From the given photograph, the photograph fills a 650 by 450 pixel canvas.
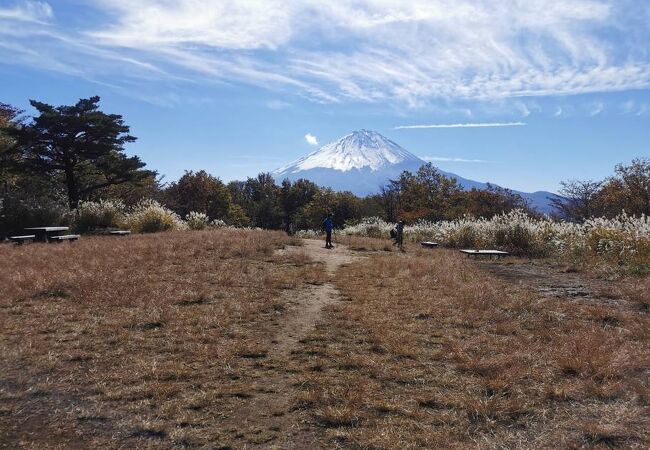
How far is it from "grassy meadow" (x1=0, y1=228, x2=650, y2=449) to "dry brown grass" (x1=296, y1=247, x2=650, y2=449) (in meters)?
0.02

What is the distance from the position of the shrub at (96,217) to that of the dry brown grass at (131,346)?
8.33 metres

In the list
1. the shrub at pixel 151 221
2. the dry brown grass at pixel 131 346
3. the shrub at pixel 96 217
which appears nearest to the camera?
the dry brown grass at pixel 131 346

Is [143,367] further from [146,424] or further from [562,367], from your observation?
[562,367]

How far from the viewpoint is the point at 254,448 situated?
3.65m

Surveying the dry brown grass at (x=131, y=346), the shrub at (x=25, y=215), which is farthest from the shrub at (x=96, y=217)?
the dry brown grass at (x=131, y=346)

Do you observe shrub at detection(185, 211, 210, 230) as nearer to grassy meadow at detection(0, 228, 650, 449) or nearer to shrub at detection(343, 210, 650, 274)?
shrub at detection(343, 210, 650, 274)

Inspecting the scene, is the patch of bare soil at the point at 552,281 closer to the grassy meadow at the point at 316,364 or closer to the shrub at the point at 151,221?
the grassy meadow at the point at 316,364

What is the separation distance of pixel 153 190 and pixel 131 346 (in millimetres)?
41982

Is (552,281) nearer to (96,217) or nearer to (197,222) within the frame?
(197,222)

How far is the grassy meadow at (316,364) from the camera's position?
12.7 feet

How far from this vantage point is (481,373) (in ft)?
16.4

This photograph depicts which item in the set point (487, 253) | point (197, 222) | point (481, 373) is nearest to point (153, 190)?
point (197, 222)

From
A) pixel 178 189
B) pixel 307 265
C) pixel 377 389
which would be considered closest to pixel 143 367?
pixel 377 389

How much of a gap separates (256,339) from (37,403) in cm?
246
